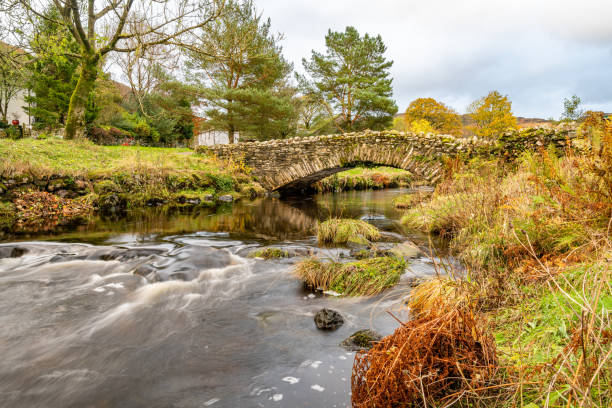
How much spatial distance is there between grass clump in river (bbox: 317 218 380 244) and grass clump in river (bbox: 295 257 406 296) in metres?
1.91

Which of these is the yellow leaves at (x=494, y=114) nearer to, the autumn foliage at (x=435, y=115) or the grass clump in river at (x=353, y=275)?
the autumn foliage at (x=435, y=115)

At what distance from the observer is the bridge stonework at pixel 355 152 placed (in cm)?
978

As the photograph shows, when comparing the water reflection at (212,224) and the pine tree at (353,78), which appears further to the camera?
the pine tree at (353,78)

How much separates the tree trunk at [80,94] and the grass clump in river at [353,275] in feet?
46.7

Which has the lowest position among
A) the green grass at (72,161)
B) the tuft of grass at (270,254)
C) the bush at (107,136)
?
the tuft of grass at (270,254)

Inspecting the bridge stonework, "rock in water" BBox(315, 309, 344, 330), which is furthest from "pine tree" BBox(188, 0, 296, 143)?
"rock in water" BBox(315, 309, 344, 330)

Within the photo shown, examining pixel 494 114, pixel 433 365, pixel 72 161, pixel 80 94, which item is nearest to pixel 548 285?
pixel 433 365

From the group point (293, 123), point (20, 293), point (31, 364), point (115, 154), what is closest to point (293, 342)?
point (31, 364)

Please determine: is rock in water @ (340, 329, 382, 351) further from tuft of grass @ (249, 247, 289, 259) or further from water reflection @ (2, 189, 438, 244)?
water reflection @ (2, 189, 438, 244)

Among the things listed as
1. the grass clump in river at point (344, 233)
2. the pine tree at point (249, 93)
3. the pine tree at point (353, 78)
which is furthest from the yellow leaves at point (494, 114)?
the grass clump in river at point (344, 233)

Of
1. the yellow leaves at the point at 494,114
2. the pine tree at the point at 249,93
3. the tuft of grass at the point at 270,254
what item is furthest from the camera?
the yellow leaves at the point at 494,114

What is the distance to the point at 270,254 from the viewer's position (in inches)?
206

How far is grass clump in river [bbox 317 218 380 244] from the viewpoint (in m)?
6.07

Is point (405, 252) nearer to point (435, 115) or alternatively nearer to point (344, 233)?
point (344, 233)
